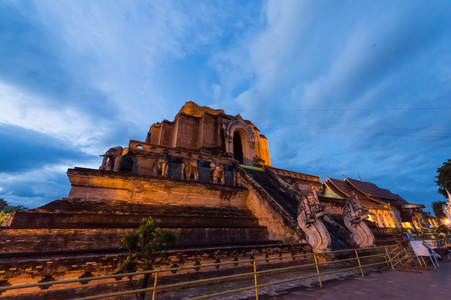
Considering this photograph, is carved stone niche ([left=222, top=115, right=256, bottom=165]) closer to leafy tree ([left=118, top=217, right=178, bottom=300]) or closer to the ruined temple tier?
the ruined temple tier

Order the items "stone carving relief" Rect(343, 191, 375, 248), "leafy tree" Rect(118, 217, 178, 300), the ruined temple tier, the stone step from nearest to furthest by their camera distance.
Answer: "leafy tree" Rect(118, 217, 178, 300) → the stone step → "stone carving relief" Rect(343, 191, 375, 248) → the ruined temple tier

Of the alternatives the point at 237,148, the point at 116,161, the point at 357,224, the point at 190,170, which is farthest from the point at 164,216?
the point at 237,148

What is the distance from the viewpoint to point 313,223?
6.40 m

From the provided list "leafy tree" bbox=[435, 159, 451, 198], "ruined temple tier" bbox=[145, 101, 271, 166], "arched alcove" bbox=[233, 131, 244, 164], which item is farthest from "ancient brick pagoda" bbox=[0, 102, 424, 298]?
"leafy tree" bbox=[435, 159, 451, 198]

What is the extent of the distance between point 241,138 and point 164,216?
46.0 ft

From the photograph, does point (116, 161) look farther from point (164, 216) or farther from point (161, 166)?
point (164, 216)

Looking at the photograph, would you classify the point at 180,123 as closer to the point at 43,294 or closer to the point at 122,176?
the point at 122,176

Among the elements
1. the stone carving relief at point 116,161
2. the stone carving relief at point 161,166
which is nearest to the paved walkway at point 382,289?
the stone carving relief at point 161,166

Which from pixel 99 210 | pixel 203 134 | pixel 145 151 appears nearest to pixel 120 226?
pixel 99 210

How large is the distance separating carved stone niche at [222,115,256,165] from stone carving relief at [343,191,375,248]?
10424 mm

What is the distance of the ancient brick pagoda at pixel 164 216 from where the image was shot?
4.33 metres

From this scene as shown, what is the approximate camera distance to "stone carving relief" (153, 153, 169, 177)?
947cm

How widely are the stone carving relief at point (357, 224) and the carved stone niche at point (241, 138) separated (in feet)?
34.2

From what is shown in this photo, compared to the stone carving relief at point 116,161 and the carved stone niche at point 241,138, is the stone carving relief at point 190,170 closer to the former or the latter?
the stone carving relief at point 116,161
